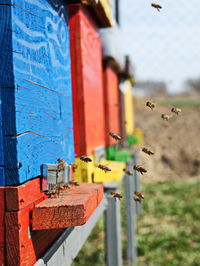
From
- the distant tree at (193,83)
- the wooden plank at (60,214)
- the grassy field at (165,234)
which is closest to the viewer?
the wooden plank at (60,214)

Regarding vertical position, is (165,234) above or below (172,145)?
below

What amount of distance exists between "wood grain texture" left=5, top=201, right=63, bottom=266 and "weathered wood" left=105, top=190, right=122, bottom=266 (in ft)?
6.64

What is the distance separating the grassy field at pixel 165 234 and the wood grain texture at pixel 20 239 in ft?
15.2

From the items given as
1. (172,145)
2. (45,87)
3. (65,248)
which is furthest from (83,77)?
(172,145)

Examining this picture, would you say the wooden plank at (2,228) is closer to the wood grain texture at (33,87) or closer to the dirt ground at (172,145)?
the wood grain texture at (33,87)

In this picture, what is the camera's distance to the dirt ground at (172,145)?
50.2 ft

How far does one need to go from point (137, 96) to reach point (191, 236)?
19658mm

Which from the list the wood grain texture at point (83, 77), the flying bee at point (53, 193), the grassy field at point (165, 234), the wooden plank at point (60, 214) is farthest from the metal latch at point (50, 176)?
the grassy field at point (165, 234)

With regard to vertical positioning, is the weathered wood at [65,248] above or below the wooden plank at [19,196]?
below

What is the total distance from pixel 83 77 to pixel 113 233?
1.84 m

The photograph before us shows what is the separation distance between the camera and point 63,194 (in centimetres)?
185

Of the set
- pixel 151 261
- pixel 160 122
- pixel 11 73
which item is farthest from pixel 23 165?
pixel 160 122

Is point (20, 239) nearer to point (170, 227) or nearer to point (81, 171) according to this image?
point (81, 171)

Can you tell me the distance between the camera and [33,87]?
1626mm
